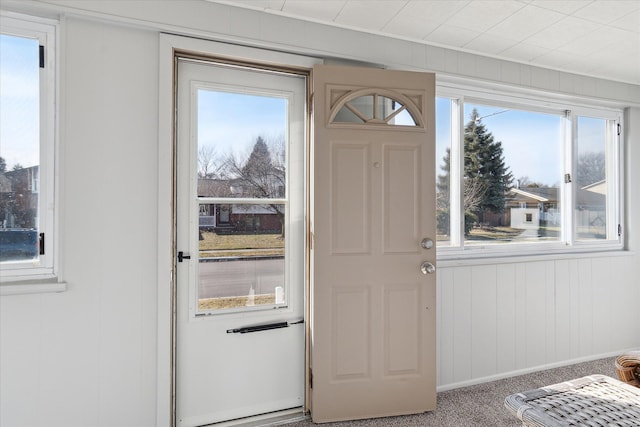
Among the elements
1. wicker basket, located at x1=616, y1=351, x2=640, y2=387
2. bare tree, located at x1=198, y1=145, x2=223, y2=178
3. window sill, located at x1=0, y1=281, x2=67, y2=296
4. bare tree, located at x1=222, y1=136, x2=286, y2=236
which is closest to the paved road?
bare tree, located at x1=222, y1=136, x2=286, y2=236

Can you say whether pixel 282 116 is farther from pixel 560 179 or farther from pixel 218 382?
pixel 560 179

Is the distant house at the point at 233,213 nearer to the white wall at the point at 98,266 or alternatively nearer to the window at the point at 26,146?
the white wall at the point at 98,266

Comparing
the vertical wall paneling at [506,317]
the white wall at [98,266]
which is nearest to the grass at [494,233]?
the vertical wall paneling at [506,317]

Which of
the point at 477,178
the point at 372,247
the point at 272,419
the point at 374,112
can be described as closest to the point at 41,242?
the point at 272,419

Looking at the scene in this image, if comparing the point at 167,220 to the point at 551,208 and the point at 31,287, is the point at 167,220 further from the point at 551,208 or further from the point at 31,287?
the point at 551,208

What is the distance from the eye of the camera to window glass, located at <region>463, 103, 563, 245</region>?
8.88ft

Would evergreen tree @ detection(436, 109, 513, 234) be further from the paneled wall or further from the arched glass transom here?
the arched glass transom

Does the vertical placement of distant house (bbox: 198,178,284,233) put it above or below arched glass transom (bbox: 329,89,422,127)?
below

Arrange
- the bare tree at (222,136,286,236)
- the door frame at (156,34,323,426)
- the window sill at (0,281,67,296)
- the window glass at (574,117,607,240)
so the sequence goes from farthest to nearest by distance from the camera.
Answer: the window glass at (574,117,607,240) < the bare tree at (222,136,286,236) < the door frame at (156,34,323,426) < the window sill at (0,281,67,296)

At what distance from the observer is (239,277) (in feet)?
6.95

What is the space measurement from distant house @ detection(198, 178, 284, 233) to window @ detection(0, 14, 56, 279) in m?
0.72

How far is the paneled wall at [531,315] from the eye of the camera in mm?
2537

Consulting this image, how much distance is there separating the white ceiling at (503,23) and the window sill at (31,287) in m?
1.67

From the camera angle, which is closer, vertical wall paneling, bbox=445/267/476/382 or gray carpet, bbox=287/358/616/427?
gray carpet, bbox=287/358/616/427
